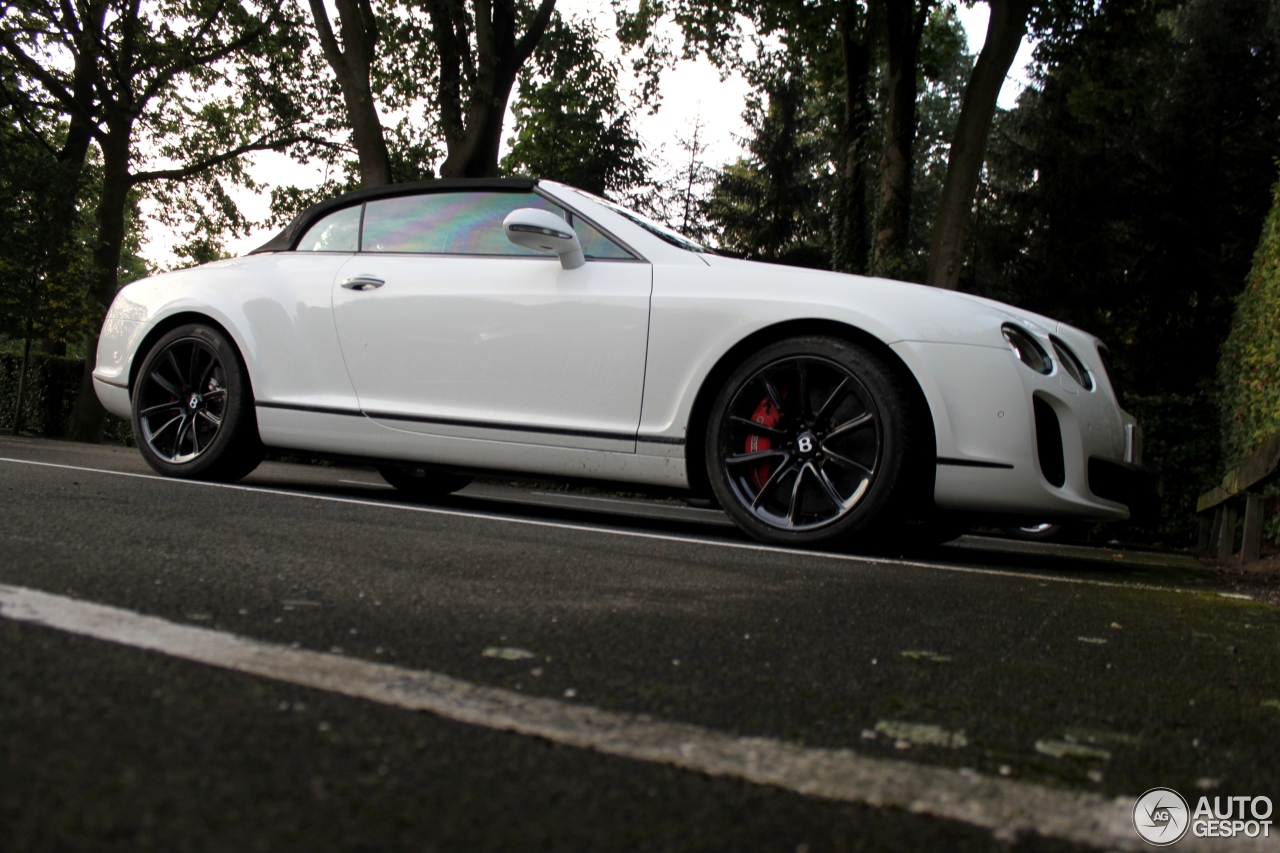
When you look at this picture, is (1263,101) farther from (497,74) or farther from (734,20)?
(497,74)

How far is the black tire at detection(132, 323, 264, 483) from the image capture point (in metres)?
5.37

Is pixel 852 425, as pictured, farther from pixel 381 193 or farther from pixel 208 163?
pixel 208 163

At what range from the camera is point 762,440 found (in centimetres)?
434

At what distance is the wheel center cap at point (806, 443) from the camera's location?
418 cm

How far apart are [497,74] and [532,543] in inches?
425

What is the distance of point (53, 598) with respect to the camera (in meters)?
2.04

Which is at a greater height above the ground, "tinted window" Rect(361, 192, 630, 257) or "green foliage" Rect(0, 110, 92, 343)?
Result: "green foliage" Rect(0, 110, 92, 343)

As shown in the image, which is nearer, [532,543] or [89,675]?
[89,675]

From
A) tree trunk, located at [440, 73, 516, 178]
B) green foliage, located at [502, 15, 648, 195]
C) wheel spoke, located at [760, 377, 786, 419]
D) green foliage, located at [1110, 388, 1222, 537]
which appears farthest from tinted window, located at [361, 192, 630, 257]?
green foliage, located at [502, 15, 648, 195]

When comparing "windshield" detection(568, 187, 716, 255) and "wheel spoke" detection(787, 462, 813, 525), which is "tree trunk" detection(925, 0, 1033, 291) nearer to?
"windshield" detection(568, 187, 716, 255)

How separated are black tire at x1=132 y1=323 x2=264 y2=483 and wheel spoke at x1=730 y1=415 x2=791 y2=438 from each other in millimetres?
2563

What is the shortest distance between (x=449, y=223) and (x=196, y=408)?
166 centimetres

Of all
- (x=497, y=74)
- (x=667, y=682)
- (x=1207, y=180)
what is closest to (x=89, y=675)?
(x=667, y=682)

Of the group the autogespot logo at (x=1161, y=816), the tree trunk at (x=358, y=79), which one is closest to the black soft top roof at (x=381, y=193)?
the autogespot logo at (x=1161, y=816)
